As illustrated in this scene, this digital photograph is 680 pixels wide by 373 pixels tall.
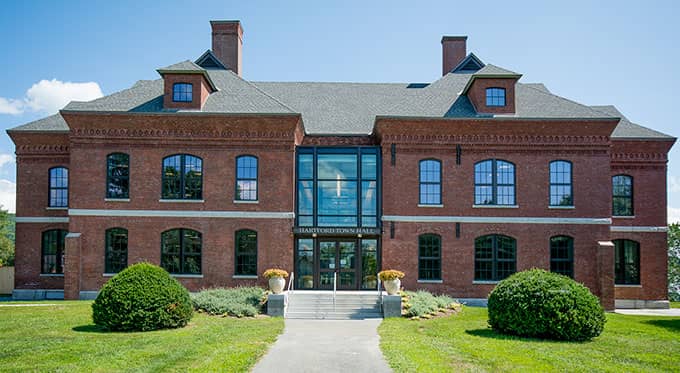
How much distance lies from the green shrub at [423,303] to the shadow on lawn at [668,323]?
6.82m

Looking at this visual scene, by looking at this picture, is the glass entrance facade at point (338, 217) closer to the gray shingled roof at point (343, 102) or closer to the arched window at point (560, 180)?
the gray shingled roof at point (343, 102)

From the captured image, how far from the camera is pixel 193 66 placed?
2541cm

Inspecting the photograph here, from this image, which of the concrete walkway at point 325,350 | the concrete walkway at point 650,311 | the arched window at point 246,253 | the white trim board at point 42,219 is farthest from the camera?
the white trim board at point 42,219

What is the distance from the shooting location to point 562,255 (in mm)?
25203

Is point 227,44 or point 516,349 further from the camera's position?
point 227,44

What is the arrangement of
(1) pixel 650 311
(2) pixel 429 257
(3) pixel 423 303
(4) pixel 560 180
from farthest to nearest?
1. (1) pixel 650 311
2. (4) pixel 560 180
3. (2) pixel 429 257
4. (3) pixel 423 303

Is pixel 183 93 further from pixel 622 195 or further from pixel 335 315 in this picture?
pixel 622 195

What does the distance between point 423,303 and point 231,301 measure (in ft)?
23.3

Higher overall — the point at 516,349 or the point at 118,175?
the point at 118,175

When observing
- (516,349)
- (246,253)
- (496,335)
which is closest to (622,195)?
(496,335)

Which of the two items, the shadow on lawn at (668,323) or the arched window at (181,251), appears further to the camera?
the arched window at (181,251)

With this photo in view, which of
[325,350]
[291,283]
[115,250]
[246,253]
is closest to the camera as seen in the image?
[325,350]

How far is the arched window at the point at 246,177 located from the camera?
82.0 ft

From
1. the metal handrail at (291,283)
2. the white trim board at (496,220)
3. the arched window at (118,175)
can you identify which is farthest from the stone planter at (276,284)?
the arched window at (118,175)
